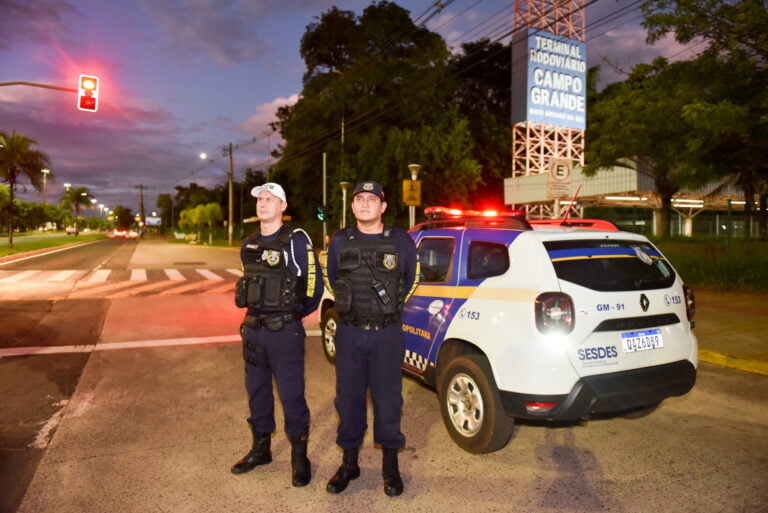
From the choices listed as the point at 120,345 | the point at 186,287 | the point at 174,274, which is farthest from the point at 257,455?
the point at 174,274

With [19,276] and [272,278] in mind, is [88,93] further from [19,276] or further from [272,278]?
[272,278]

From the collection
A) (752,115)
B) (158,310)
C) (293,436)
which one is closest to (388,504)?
(293,436)

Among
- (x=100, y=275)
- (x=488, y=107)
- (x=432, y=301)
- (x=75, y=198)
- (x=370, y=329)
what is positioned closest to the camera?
(x=370, y=329)

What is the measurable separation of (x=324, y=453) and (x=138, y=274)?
16533 mm

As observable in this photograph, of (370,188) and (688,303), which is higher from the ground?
(370,188)

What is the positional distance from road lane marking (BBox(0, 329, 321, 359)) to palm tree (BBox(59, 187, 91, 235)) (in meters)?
161

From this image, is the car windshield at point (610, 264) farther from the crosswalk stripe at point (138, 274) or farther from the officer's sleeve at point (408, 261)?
the crosswalk stripe at point (138, 274)

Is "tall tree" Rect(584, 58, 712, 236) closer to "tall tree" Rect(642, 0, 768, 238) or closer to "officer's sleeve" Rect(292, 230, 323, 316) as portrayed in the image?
"tall tree" Rect(642, 0, 768, 238)

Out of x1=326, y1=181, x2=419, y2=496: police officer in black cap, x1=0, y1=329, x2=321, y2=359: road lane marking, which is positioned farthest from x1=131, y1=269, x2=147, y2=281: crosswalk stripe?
x1=326, y1=181, x2=419, y2=496: police officer in black cap

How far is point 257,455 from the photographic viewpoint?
3.71 metres

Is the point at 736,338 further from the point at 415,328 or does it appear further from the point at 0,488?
the point at 0,488

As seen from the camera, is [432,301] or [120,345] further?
[120,345]

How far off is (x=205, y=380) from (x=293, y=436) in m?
2.84

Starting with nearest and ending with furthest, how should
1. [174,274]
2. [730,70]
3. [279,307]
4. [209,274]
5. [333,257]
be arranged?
[279,307]
[333,257]
[730,70]
[174,274]
[209,274]
